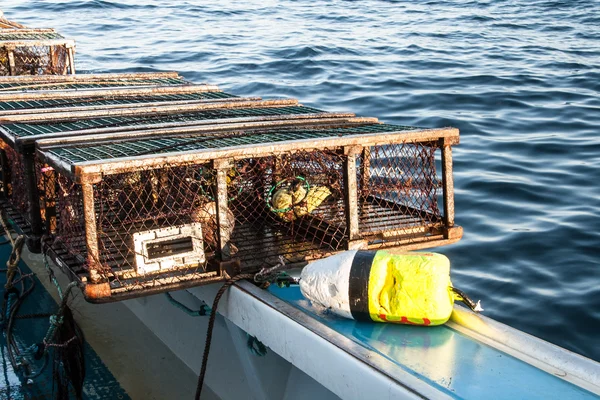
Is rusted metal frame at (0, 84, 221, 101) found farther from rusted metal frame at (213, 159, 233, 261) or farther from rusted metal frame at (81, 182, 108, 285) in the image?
rusted metal frame at (81, 182, 108, 285)

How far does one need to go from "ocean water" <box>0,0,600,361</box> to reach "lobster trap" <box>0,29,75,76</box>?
14.3 feet

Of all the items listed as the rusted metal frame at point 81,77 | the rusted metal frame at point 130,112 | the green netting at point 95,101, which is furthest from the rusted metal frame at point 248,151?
the rusted metal frame at point 81,77

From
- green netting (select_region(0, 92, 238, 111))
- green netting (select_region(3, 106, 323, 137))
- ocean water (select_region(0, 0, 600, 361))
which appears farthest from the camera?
ocean water (select_region(0, 0, 600, 361))

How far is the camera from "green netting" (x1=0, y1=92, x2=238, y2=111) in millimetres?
5781

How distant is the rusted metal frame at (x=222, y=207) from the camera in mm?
3928

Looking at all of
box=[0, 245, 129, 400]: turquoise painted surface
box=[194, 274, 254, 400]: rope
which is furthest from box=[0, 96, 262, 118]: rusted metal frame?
box=[194, 274, 254, 400]: rope

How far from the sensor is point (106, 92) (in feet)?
20.4

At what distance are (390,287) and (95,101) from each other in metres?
3.38

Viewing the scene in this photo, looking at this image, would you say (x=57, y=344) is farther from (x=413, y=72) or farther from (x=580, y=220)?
(x=413, y=72)

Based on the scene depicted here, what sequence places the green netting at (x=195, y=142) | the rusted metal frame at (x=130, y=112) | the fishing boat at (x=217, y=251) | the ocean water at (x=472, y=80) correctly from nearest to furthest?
the fishing boat at (x=217, y=251), the green netting at (x=195, y=142), the rusted metal frame at (x=130, y=112), the ocean water at (x=472, y=80)

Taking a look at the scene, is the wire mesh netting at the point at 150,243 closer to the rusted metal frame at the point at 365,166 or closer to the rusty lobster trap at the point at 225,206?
the rusty lobster trap at the point at 225,206

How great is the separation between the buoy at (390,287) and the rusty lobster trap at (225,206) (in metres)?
0.72

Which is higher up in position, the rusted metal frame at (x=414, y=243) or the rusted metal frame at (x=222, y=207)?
the rusted metal frame at (x=222, y=207)

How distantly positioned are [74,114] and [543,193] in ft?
17.1
